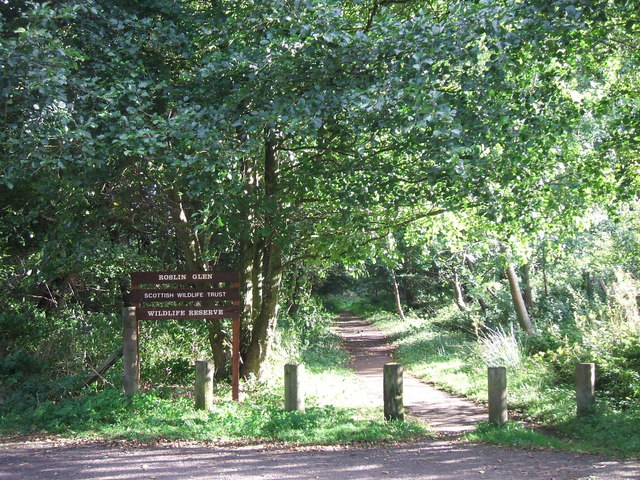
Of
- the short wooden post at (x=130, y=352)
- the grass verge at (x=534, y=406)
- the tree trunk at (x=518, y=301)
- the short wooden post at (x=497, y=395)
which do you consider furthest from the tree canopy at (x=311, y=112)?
the tree trunk at (x=518, y=301)

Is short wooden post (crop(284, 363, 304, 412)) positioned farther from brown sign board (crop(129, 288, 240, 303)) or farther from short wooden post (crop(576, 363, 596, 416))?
short wooden post (crop(576, 363, 596, 416))

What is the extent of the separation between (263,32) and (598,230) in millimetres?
15485

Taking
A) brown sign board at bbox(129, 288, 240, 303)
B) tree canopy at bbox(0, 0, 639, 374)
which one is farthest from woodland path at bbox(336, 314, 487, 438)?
brown sign board at bbox(129, 288, 240, 303)

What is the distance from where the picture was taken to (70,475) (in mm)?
6500

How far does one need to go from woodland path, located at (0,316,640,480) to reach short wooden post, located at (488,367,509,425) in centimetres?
78

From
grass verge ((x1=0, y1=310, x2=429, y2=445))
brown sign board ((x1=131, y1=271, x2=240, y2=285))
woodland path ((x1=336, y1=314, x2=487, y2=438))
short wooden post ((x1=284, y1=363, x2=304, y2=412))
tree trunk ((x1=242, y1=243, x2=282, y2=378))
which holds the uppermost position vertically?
brown sign board ((x1=131, y1=271, x2=240, y2=285))

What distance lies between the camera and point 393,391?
8.74 metres

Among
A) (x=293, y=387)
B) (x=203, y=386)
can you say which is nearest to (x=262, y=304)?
(x=203, y=386)

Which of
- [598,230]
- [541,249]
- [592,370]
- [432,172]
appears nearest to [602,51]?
[432,172]

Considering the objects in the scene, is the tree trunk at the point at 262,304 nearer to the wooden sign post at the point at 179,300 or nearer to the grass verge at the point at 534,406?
the wooden sign post at the point at 179,300

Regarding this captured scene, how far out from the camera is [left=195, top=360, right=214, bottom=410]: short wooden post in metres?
9.10

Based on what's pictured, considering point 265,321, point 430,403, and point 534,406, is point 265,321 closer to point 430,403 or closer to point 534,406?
point 430,403

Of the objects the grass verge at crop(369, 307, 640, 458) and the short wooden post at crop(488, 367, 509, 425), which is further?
the short wooden post at crop(488, 367, 509, 425)

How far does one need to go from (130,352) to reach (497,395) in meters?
5.55
